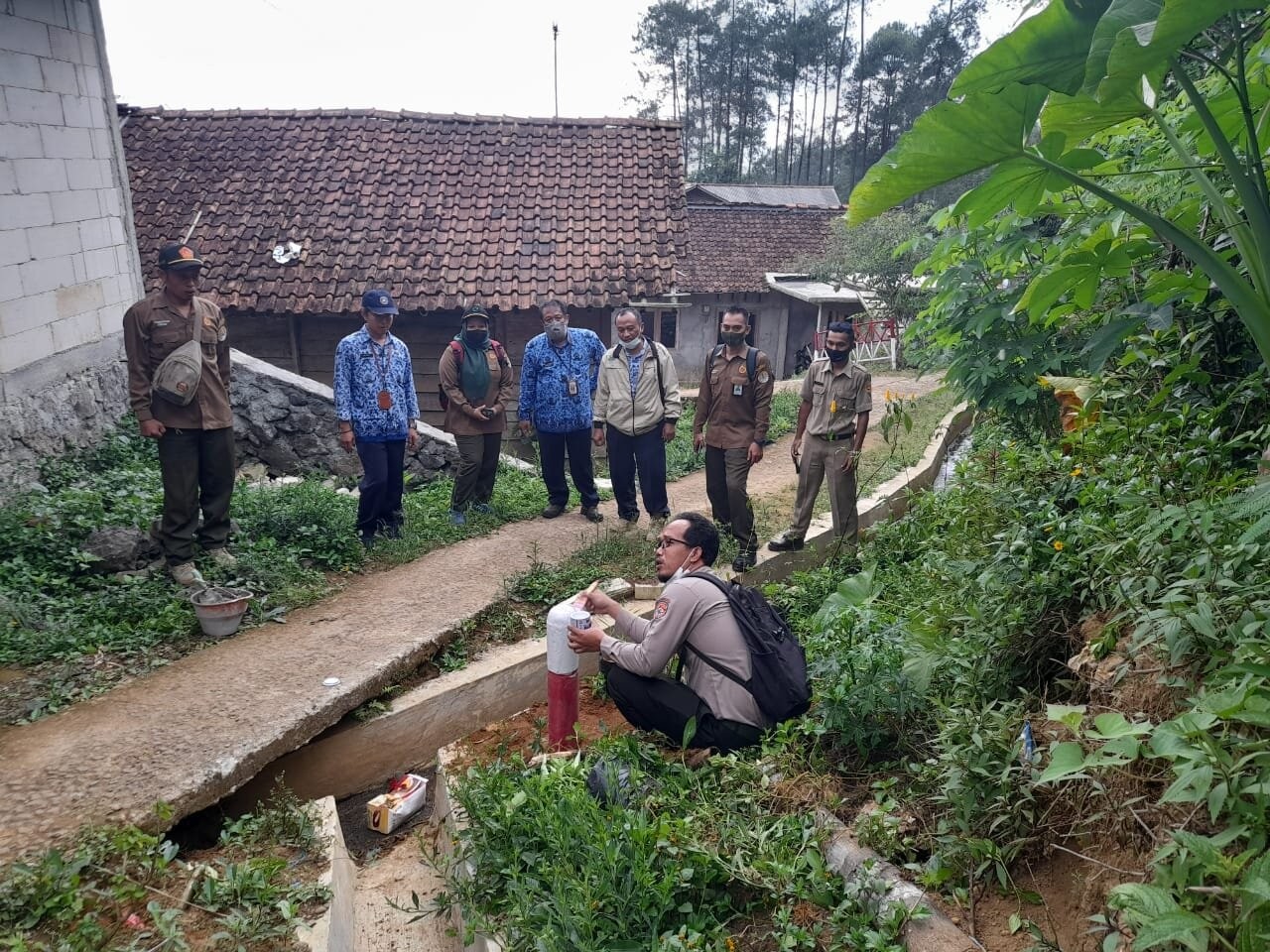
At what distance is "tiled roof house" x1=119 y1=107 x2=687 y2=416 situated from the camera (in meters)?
11.2

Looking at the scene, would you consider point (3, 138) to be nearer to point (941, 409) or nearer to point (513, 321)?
point (513, 321)

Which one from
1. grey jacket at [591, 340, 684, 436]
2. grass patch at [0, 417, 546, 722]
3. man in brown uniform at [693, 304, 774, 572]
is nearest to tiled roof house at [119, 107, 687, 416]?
grass patch at [0, 417, 546, 722]

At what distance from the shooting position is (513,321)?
1156cm

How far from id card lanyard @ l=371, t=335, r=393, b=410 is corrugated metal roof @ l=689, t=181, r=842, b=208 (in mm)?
26903

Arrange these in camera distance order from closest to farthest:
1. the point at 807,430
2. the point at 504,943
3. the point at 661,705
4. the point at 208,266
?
the point at 504,943, the point at 661,705, the point at 807,430, the point at 208,266

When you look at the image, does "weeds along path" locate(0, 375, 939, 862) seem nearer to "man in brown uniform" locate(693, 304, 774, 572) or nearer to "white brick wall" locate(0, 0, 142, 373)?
"man in brown uniform" locate(693, 304, 774, 572)

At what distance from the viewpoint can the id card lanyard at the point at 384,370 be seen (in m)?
6.03

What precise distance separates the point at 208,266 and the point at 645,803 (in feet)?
36.2

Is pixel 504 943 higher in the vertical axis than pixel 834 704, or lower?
lower

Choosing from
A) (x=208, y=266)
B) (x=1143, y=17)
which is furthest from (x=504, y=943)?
(x=208, y=266)

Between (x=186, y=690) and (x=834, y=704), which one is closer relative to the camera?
(x=834, y=704)

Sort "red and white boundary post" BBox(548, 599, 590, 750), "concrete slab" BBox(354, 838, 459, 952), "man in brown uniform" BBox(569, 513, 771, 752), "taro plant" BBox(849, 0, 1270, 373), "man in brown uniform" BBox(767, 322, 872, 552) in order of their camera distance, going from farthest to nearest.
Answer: "man in brown uniform" BBox(767, 322, 872, 552) → "red and white boundary post" BBox(548, 599, 590, 750) → "man in brown uniform" BBox(569, 513, 771, 752) → "concrete slab" BBox(354, 838, 459, 952) → "taro plant" BBox(849, 0, 1270, 373)

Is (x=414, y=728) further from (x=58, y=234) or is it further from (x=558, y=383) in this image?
(x=58, y=234)

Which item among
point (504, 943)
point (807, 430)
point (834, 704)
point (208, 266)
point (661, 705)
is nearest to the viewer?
point (504, 943)
